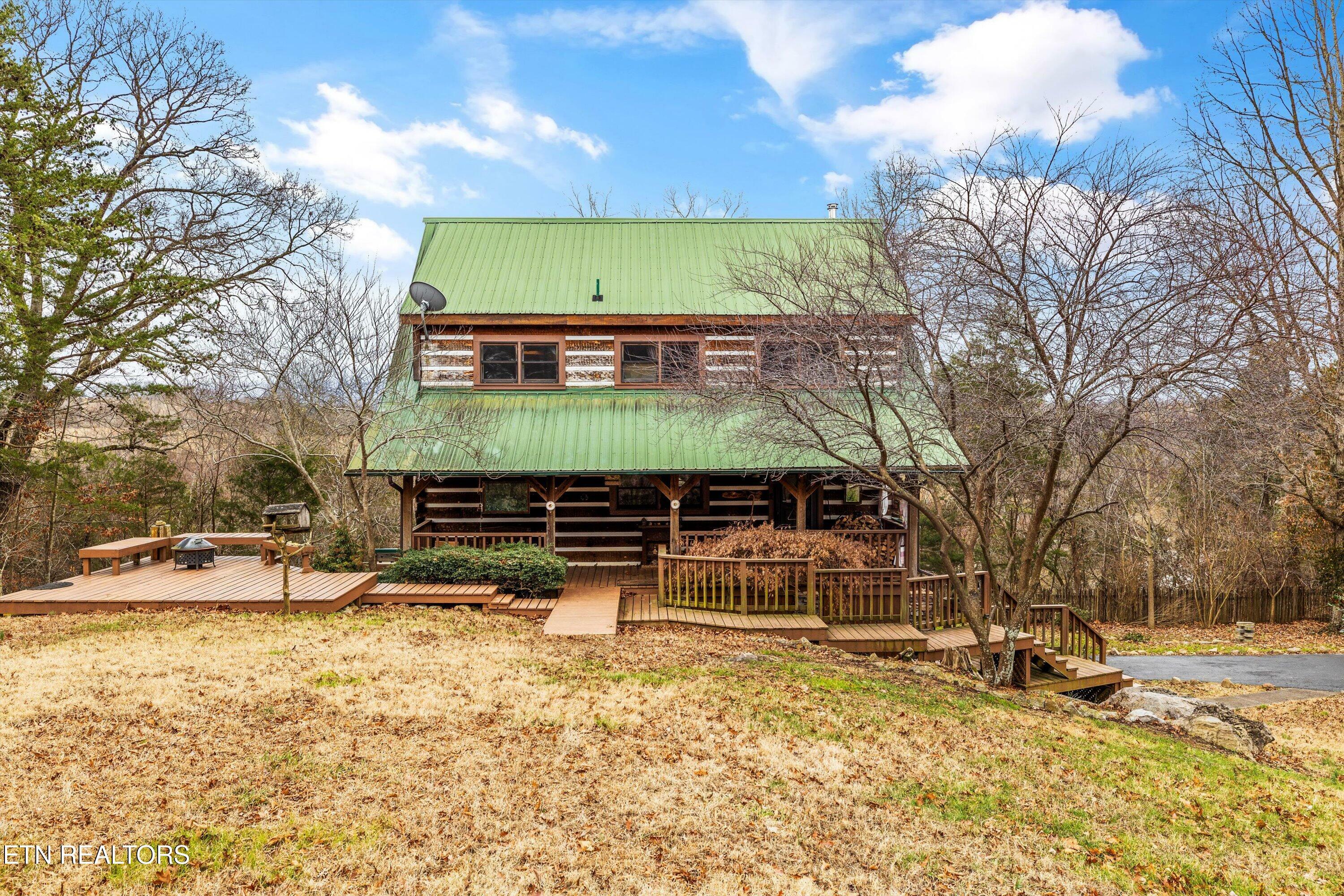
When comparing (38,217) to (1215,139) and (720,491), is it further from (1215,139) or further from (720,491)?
(1215,139)

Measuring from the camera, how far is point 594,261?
60.6ft

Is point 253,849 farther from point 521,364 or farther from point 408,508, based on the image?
point 521,364

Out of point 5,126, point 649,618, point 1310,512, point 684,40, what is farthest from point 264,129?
point 1310,512

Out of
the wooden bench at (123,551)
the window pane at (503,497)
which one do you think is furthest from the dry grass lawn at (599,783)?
the window pane at (503,497)

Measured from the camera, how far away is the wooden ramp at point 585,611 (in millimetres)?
11148

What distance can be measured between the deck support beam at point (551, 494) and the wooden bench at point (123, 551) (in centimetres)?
756

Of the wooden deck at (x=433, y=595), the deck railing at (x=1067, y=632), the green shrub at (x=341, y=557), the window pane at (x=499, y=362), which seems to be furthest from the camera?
the window pane at (x=499, y=362)

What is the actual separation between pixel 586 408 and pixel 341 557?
5747 millimetres

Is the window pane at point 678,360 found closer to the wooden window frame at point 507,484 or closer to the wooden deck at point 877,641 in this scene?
the wooden window frame at point 507,484

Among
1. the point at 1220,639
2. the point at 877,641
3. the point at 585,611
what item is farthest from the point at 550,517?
the point at 1220,639

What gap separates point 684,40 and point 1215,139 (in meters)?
20.1

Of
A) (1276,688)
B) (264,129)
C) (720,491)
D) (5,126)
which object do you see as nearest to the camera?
(5,126)

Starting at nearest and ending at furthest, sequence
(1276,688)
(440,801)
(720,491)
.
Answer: (440,801), (1276,688), (720,491)

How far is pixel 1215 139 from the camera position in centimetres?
1526
